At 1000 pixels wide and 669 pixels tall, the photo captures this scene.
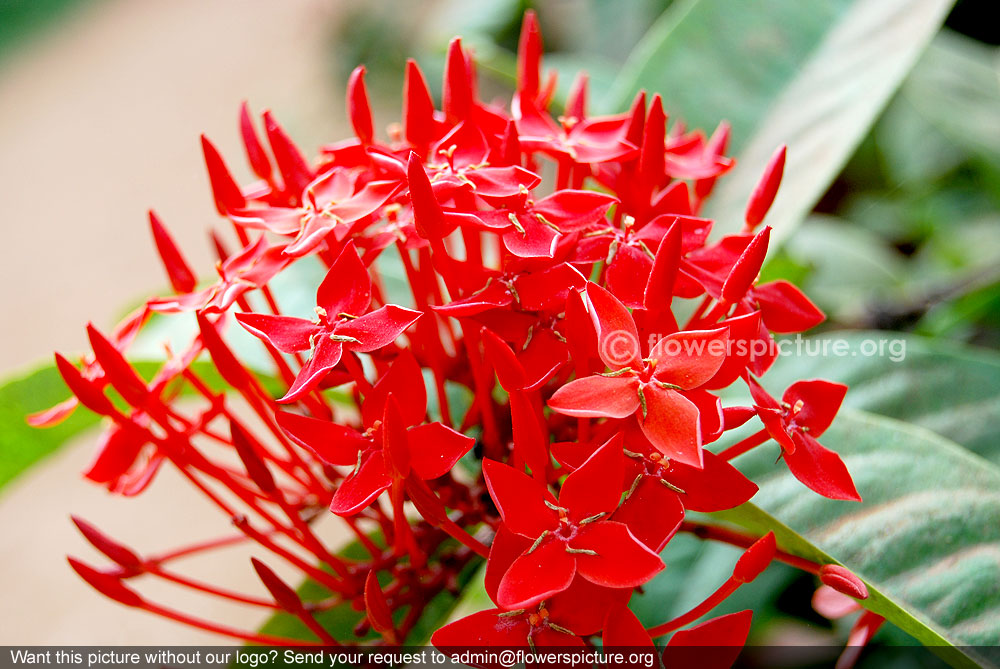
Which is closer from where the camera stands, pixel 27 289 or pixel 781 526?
pixel 781 526

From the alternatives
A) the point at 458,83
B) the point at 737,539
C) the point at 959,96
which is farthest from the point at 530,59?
the point at 959,96

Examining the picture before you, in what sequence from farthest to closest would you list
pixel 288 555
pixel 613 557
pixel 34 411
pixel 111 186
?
pixel 111 186 → pixel 34 411 → pixel 288 555 → pixel 613 557

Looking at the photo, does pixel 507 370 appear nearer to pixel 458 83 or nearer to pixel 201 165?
pixel 458 83

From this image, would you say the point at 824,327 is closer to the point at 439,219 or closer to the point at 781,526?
the point at 781,526

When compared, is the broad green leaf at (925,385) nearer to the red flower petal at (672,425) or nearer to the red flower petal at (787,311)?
the red flower petal at (787,311)

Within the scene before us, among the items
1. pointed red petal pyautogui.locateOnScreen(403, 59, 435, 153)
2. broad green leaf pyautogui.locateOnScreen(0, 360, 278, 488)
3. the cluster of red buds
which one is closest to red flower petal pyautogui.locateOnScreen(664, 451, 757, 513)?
the cluster of red buds

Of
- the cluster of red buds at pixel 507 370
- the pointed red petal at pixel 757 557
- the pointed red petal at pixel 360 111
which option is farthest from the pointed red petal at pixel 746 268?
the pointed red petal at pixel 360 111

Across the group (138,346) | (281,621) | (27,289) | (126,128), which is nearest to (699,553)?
(281,621)
